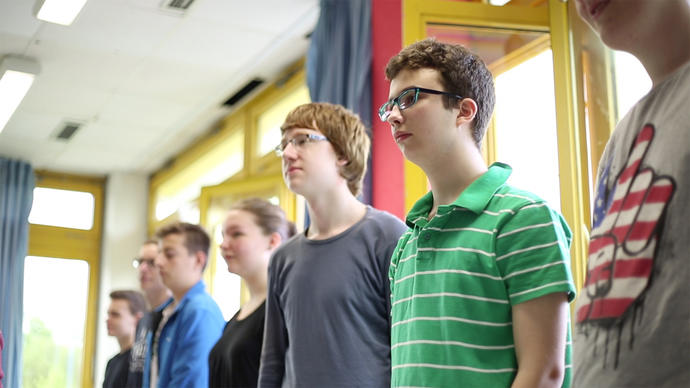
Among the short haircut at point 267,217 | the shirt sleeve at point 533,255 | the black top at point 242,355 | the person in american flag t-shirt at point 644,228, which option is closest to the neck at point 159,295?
the short haircut at point 267,217

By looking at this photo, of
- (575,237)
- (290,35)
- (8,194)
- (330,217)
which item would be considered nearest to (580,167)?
(575,237)

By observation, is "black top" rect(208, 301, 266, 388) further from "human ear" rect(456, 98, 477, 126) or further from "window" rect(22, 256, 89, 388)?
"window" rect(22, 256, 89, 388)

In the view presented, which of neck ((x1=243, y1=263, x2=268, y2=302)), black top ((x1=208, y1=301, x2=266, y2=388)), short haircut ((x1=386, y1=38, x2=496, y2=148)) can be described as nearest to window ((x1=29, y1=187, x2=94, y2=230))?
neck ((x1=243, y1=263, x2=268, y2=302))

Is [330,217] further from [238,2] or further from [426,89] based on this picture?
[238,2]

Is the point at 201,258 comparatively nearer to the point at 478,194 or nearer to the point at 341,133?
the point at 341,133

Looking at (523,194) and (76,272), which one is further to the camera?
(76,272)

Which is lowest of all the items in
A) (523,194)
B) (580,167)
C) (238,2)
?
(523,194)

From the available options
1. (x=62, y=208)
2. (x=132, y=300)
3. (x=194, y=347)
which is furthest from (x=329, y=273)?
(x=62, y=208)

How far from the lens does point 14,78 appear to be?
19.0 feet

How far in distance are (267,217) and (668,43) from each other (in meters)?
2.00

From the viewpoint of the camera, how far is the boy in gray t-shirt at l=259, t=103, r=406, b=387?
1.98 m

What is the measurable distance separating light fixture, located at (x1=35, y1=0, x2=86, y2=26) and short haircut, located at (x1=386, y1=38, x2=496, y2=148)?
11.9ft

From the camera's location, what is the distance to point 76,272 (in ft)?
27.5

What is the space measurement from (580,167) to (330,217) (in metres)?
1.43
